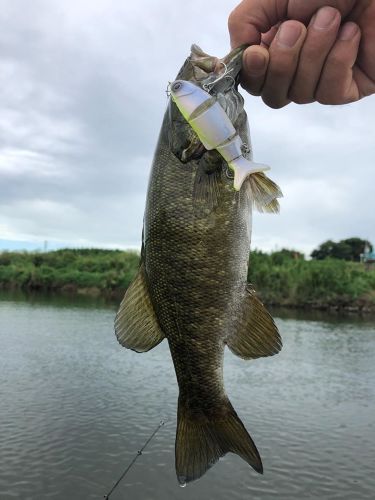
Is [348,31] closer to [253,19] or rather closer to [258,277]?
[253,19]

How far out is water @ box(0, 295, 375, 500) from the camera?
13555 millimetres

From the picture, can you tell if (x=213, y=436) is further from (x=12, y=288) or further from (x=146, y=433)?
(x=12, y=288)

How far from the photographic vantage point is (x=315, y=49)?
2.53 metres

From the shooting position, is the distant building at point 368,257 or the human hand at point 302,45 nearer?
the human hand at point 302,45

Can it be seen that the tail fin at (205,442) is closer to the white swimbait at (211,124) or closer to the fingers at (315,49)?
the white swimbait at (211,124)

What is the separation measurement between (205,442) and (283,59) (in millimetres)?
1961

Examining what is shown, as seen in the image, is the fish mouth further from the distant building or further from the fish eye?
the distant building

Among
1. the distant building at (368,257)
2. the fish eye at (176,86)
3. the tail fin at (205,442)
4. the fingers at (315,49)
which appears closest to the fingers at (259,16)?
the fingers at (315,49)

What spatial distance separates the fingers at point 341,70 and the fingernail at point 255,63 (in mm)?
365

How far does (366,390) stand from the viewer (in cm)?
2289

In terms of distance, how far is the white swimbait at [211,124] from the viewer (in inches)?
80.4

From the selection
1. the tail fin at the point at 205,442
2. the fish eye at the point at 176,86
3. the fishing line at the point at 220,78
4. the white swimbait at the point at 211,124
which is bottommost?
the tail fin at the point at 205,442

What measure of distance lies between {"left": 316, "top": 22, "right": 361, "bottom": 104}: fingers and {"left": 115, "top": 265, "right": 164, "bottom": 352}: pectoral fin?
140 centimetres

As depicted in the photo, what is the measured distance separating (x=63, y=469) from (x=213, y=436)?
13.1m
